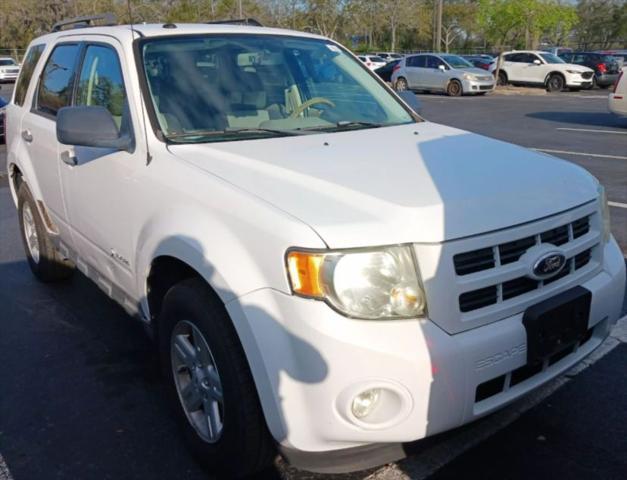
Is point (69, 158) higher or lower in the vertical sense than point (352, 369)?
higher

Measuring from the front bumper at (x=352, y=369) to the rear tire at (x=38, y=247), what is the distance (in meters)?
3.04

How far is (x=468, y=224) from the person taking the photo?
2236mm

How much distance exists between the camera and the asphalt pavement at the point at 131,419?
109 inches

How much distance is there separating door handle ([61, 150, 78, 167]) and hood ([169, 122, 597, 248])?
3.31 feet

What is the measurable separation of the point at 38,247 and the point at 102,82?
1.86 metres

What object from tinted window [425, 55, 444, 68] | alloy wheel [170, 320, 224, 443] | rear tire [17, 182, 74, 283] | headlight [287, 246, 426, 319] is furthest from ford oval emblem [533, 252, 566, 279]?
tinted window [425, 55, 444, 68]

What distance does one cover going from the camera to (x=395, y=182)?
2502 mm

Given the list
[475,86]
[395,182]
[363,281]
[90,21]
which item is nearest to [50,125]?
[90,21]

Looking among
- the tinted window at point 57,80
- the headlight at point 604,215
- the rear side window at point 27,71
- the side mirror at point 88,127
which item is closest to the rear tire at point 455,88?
the rear side window at point 27,71

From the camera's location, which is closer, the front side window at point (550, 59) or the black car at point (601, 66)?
the front side window at point (550, 59)

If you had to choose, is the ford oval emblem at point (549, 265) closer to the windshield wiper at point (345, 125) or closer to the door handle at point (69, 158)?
the windshield wiper at point (345, 125)

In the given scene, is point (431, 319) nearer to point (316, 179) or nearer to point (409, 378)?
point (409, 378)

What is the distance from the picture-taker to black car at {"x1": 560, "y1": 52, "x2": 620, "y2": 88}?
27562 mm

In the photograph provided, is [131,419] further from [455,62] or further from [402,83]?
[402,83]
